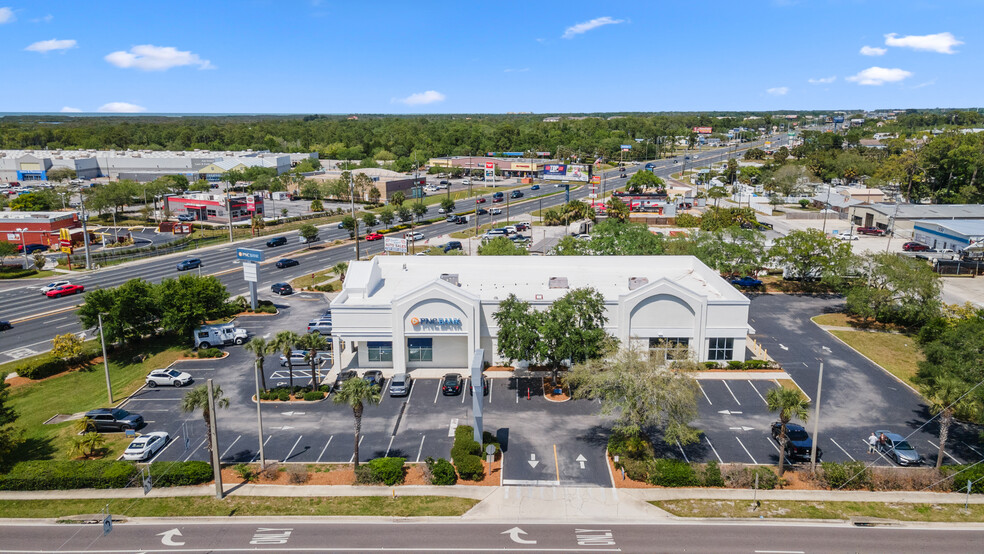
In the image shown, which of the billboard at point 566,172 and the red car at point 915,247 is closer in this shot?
the red car at point 915,247

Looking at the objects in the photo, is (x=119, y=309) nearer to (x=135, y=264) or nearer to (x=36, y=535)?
(x=36, y=535)

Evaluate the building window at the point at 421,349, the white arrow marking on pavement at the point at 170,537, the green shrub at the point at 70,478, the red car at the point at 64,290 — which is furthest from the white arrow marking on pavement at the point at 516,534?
the red car at the point at 64,290

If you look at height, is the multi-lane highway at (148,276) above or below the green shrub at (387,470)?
above

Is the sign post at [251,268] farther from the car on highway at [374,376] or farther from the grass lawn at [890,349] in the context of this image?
the grass lawn at [890,349]

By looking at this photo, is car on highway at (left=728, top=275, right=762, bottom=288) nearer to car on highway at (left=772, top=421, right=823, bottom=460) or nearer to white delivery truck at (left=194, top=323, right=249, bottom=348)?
car on highway at (left=772, top=421, right=823, bottom=460)

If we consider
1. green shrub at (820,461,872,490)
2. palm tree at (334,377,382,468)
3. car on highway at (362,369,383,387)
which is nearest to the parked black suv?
car on highway at (362,369,383,387)

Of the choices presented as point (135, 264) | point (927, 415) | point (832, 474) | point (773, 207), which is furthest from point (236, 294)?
point (773, 207)
